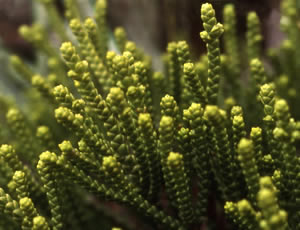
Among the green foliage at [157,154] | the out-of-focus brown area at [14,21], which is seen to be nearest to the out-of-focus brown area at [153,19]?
the out-of-focus brown area at [14,21]

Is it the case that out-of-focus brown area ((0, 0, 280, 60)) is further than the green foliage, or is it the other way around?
out-of-focus brown area ((0, 0, 280, 60))

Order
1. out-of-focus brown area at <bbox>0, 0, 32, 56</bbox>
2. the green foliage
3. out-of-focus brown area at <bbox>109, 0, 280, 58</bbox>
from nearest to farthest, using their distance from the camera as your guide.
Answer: the green foliage → out-of-focus brown area at <bbox>109, 0, 280, 58</bbox> → out-of-focus brown area at <bbox>0, 0, 32, 56</bbox>

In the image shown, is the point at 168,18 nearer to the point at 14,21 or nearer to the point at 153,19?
the point at 153,19

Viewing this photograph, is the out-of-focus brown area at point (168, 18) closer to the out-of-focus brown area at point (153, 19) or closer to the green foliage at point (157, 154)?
the out-of-focus brown area at point (153, 19)

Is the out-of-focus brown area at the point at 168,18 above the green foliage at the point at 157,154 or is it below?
above

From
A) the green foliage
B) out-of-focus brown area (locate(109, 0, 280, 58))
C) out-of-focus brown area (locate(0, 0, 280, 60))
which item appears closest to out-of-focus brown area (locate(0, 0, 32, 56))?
out-of-focus brown area (locate(0, 0, 280, 60))

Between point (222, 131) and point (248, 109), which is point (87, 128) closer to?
point (222, 131)

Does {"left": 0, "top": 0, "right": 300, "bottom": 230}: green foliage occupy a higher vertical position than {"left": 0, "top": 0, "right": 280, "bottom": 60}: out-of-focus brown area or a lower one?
lower

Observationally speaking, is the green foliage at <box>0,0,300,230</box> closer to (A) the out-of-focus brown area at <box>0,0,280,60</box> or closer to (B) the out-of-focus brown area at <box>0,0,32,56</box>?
(A) the out-of-focus brown area at <box>0,0,280,60</box>

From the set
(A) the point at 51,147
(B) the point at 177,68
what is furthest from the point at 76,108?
(B) the point at 177,68
